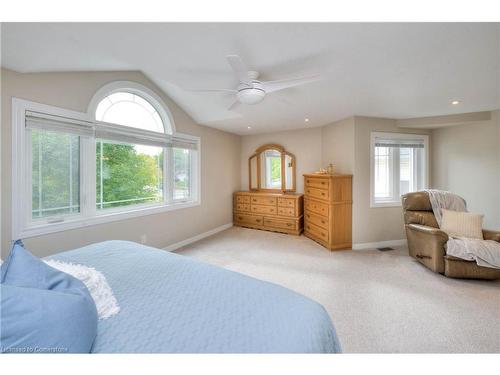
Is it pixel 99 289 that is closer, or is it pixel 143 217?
pixel 99 289

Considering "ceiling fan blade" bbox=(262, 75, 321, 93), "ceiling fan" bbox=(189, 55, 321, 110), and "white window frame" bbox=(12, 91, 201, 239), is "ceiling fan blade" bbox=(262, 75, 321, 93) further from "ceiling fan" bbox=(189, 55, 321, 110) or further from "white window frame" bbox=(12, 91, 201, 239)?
"white window frame" bbox=(12, 91, 201, 239)

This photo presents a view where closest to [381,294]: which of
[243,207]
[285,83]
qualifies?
[285,83]

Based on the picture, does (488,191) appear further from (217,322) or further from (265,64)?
(217,322)

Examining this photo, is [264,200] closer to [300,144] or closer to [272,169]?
[272,169]

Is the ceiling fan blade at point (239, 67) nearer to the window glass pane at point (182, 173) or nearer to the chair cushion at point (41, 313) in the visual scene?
the chair cushion at point (41, 313)

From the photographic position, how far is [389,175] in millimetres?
3998

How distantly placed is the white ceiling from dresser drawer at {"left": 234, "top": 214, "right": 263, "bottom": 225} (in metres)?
2.73

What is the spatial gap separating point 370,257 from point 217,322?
3.12 metres

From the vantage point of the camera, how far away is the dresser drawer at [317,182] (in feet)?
12.0

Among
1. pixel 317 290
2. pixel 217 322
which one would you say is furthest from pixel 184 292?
pixel 317 290

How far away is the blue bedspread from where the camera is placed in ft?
2.67

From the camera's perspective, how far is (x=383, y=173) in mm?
3992

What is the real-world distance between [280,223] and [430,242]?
254 centimetres
